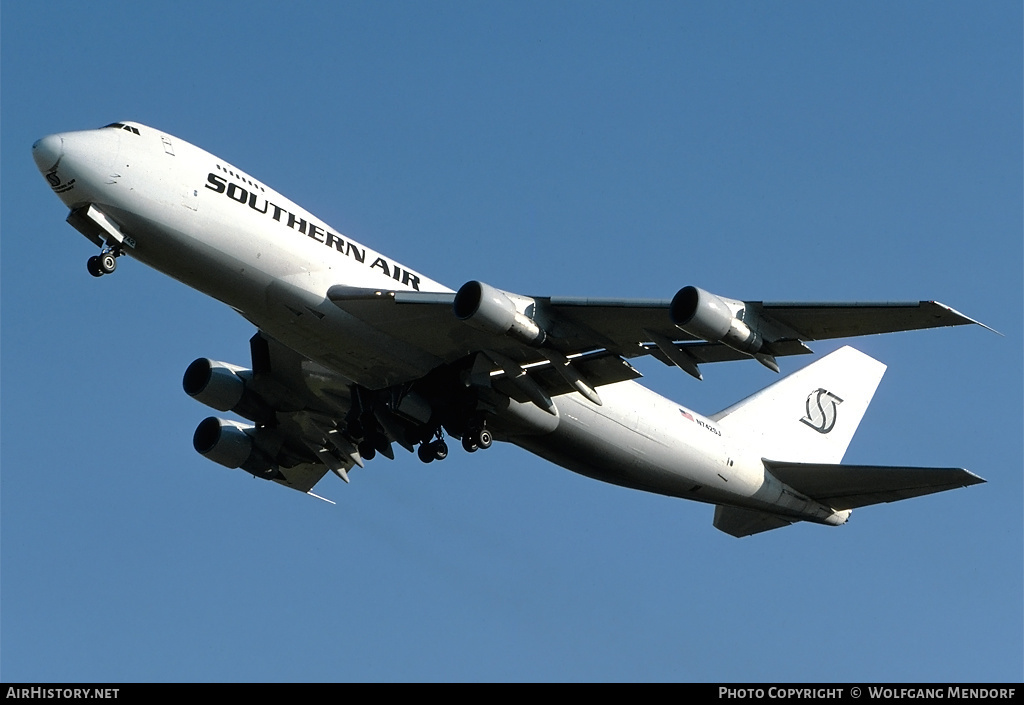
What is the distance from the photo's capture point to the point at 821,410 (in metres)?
39.5

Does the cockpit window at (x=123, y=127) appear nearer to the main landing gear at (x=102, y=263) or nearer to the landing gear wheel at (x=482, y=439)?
the main landing gear at (x=102, y=263)

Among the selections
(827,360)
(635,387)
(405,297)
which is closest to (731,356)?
(635,387)

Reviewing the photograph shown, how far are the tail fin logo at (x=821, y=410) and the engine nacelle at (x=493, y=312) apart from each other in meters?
13.8

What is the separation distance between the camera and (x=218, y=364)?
3403cm

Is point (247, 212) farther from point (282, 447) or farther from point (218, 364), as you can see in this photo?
point (282, 447)

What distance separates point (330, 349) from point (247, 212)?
142 inches

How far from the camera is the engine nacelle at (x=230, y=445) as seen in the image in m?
35.7

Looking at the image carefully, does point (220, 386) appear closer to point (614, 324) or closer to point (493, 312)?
point (493, 312)

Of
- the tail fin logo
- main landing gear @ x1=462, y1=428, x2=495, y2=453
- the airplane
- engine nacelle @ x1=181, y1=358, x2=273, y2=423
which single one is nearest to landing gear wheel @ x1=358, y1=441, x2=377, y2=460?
the airplane

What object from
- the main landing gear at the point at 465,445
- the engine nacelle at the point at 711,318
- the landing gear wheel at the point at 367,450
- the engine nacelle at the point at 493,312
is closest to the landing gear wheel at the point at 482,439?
the main landing gear at the point at 465,445

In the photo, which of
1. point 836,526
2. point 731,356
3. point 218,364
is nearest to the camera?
point 731,356

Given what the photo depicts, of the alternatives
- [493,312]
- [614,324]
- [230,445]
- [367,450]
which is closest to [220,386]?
[230,445]

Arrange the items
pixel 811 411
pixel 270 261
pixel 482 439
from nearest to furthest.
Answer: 1. pixel 270 261
2. pixel 482 439
3. pixel 811 411

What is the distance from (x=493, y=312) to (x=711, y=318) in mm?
4523
